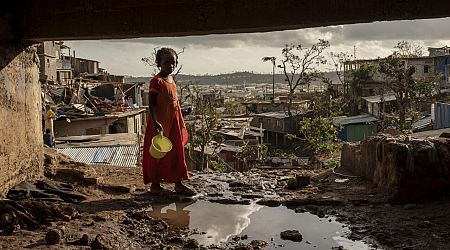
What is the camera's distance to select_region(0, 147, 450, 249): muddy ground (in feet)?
11.8

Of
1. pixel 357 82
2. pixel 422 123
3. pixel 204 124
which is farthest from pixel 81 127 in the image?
pixel 357 82

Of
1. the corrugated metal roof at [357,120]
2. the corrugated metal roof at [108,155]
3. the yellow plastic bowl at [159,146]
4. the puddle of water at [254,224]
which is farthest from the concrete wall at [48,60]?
the puddle of water at [254,224]

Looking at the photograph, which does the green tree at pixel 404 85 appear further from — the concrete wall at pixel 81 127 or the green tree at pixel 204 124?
the concrete wall at pixel 81 127

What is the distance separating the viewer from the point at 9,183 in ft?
15.4

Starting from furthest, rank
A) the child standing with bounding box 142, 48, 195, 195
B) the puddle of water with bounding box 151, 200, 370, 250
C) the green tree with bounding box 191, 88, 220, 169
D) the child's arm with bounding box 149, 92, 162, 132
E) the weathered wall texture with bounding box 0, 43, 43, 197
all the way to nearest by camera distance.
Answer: the green tree with bounding box 191, 88, 220, 169 < the child standing with bounding box 142, 48, 195, 195 < the child's arm with bounding box 149, 92, 162, 132 < the weathered wall texture with bounding box 0, 43, 43, 197 < the puddle of water with bounding box 151, 200, 370, 250

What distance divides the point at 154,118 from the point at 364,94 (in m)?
30.1

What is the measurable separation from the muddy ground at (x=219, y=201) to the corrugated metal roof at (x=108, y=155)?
268 centimetres

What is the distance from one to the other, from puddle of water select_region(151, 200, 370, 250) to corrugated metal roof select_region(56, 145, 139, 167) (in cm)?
464

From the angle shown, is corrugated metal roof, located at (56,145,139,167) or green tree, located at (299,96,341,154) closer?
corrugated metal roof, located at (56,145,139,167)

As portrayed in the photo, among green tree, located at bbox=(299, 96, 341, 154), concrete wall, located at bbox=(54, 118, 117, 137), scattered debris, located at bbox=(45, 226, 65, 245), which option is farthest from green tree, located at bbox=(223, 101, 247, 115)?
scattered debris, located at bbox=(45, 226, 65, 245)

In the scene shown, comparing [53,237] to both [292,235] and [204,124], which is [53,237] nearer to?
[292,235]

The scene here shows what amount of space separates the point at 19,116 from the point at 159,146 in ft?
5.06

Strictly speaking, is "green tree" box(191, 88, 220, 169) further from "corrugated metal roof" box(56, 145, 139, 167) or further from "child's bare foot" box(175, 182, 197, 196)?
"child's bare foot" box(175, 182, 197, 196)

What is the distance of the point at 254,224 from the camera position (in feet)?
13.9
